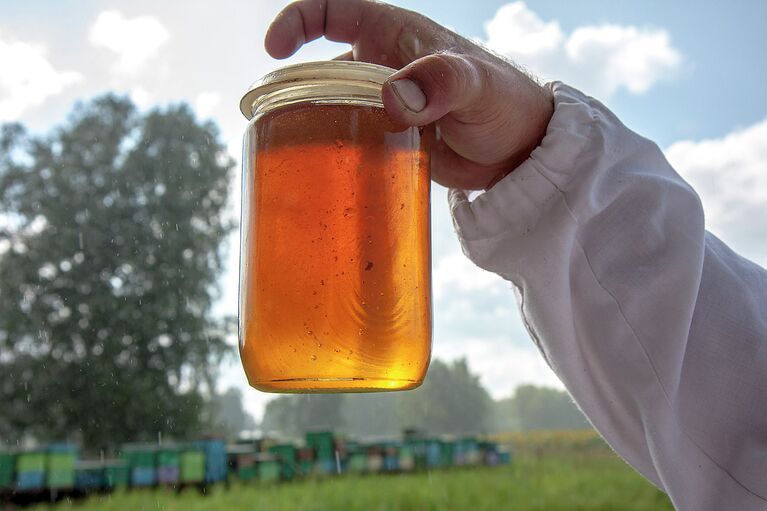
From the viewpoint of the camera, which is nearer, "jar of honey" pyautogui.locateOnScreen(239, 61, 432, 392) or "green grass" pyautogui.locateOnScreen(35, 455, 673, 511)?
"jar of honey" pyautogui.locateOnScreen(239, 61, 432, 392)

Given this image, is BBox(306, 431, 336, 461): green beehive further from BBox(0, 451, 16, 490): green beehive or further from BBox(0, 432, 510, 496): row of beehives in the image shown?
BBox(0, 451, 16, 490): green beehive

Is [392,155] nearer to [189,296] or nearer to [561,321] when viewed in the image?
[561,321]

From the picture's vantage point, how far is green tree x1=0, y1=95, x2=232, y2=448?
296cm

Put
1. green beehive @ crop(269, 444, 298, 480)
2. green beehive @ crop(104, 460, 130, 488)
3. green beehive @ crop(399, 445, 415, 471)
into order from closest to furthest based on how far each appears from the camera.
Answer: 1. green beehive @ crop(104, 460, 130, 488)
2. green beehive @ crop(269, 444, 298, 480)
3. green beehive @ crop(399, 445, 415, 471)

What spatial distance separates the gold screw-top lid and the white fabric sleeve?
0.13m

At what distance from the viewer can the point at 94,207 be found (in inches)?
137

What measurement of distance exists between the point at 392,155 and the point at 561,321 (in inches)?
7.9

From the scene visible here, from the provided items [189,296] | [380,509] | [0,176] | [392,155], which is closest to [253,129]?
[392,155]

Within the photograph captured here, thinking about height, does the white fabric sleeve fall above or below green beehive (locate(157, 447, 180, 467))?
above

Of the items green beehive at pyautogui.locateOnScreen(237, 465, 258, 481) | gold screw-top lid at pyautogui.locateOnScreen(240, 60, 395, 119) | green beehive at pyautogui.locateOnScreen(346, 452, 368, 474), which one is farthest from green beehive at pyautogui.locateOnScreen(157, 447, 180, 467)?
gold screw-top lid at pyautogui.locateOnScreen(240, 60, 395, 119)

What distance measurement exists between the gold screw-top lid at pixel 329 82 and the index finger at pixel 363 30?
107 millimetres

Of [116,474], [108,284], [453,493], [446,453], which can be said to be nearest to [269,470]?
[116,474]

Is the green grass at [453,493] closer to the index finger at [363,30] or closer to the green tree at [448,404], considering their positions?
the green tree at [448,404]

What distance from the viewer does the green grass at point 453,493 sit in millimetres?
2049
